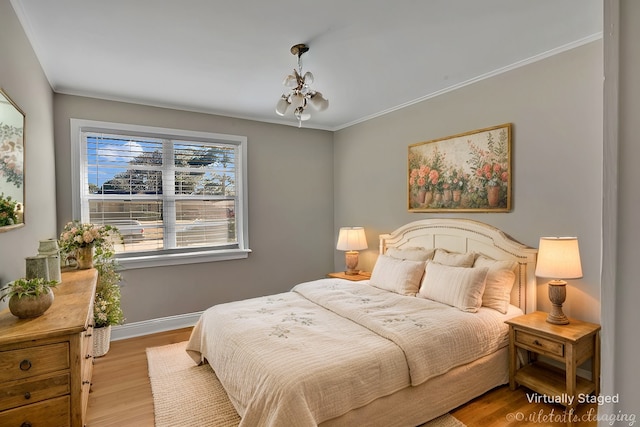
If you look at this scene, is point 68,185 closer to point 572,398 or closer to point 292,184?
point 292,184

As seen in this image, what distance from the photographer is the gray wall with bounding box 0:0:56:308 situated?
1779 mm

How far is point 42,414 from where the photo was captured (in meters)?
1.48

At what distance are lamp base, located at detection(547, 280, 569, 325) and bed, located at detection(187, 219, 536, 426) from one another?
28 centimetres

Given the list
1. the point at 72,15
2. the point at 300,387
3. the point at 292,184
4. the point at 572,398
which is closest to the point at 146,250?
the point at 292,184

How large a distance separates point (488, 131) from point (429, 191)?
827 millimetres

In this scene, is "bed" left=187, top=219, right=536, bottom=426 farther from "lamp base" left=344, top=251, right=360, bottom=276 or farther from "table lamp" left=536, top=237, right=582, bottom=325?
"lamp base" left=344, top=251, right=360, bottom=276

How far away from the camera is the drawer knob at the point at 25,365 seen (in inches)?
56.1

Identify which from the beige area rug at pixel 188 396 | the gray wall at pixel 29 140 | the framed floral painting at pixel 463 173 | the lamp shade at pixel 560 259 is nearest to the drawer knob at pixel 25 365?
the gray wall at pixel 29 140

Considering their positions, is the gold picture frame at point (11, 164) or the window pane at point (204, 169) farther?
the window pane at point (204, 169)

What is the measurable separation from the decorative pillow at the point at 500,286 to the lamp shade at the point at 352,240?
5.55 feet

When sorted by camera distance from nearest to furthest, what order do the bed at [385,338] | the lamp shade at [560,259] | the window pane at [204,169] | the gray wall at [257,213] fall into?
the bed at [385,338] < the lamp shade at [560,259] < the gray wall at [257,213] < the window pane at [204,169]

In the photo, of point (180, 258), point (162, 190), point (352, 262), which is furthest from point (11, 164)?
point (352, 262)

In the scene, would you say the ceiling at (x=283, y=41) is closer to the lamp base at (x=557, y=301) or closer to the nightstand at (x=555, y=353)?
the lamp base at (x=557, y=301)

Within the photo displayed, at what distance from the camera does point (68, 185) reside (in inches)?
131
